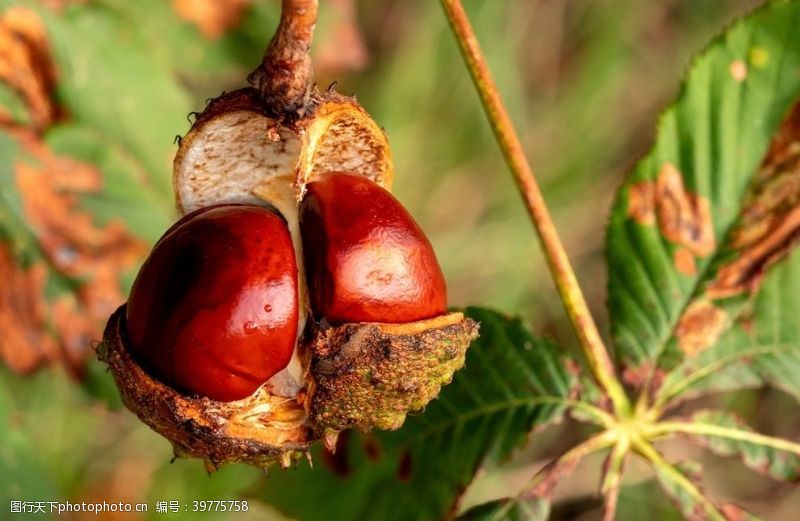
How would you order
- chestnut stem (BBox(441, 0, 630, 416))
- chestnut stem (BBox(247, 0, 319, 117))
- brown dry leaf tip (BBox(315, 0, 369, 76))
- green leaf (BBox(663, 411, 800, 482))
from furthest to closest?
1. brown dry leaf tip (BBox(315, 0, 369, 76))
2. green leaf (BBox(663, 411, 800, 482))
3. chestnut stem (BBox(441, 0, 630, 416))
4. chestnut stem (BBox(247, 0, 319, 117))

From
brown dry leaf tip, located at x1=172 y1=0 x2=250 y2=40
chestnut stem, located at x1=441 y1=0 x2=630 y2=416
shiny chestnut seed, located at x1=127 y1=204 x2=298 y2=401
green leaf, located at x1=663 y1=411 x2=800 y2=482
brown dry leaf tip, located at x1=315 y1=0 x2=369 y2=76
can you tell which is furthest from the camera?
brown dry leaf tip, located at x1=315 y1=0 x2=369 y2=76

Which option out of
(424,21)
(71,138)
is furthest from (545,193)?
(71,138)

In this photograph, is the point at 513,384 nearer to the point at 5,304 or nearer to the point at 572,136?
the point at 5,304

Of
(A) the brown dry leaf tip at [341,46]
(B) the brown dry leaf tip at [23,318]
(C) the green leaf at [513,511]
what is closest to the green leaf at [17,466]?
(B) the brown dry leaf tip at [23,318]

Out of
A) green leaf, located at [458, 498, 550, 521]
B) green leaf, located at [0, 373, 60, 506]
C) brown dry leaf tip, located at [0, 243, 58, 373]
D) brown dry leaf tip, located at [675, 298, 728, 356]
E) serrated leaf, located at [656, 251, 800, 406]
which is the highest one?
brown dry leaf tip, located at [0, 243, 58, 373]

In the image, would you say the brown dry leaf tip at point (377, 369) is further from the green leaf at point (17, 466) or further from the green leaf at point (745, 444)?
the green leaf at point (17, 466)

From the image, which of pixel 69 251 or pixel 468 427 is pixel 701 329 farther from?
pixel 69 251

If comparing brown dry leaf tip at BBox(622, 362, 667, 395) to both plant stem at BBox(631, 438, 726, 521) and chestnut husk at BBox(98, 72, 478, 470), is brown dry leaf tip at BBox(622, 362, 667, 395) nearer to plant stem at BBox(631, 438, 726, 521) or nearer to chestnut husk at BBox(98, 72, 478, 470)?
plant stem at BBox(631, 438, 726, 521)

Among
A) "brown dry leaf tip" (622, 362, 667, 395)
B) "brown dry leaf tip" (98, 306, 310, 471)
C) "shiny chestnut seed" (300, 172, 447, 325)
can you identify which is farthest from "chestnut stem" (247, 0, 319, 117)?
"brown dry leaf tip" (622, 362, 667, 395)
